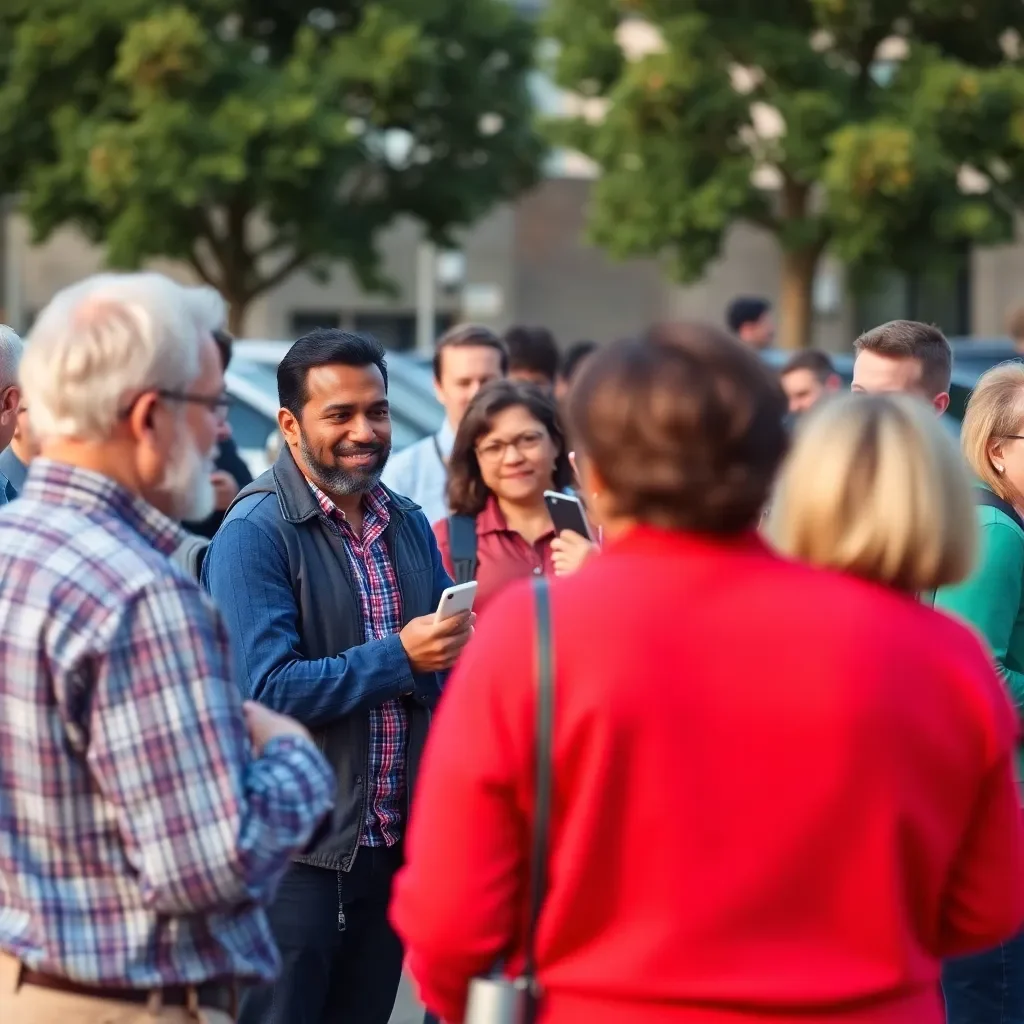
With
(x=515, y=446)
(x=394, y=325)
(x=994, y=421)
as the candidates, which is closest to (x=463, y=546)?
(x=515, y=446)

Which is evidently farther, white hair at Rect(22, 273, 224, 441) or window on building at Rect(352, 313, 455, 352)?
window on building at Rect(352, 313, 455, 352)

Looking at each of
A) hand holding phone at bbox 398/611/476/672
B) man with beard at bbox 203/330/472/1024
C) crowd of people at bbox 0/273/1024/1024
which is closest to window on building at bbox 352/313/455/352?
man with beard at bbox 203/330/472/1024

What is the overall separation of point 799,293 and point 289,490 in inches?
819

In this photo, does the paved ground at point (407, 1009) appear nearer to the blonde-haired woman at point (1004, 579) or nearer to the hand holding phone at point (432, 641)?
the blonde-haired woman at point (1004, 579)

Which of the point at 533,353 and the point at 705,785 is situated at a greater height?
the point at 533,353

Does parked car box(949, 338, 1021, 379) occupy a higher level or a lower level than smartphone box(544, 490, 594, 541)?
higher

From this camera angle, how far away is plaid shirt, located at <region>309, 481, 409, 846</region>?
13.8ft

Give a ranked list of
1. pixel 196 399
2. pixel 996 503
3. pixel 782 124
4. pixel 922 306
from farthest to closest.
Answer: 1. pixel 922 306
2. pixel 782 124
3. pixel 996 503
4. pixel 196 399

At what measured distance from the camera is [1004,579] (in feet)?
14.0

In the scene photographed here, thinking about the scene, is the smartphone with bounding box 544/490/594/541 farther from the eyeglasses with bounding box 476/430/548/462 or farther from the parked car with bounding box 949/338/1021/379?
the parked car with bounding box 949/338/1021/379

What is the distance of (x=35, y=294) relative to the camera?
101 feet

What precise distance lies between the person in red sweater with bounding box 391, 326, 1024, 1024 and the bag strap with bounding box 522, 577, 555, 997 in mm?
12

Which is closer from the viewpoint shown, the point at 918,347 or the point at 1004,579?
the point at 1004,579

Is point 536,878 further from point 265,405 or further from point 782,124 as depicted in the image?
point 782,124
